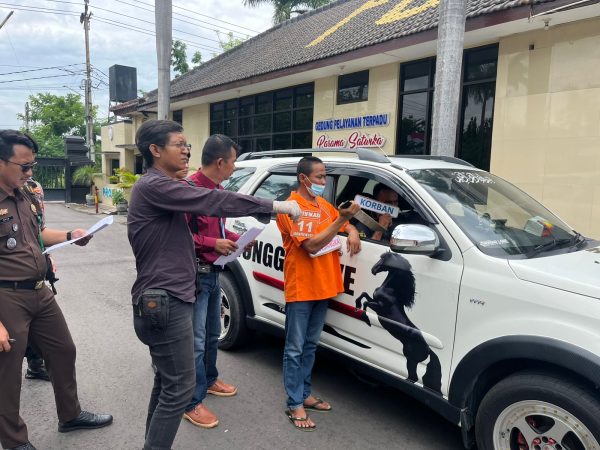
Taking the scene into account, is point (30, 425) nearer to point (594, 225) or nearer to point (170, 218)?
point (170, 218)

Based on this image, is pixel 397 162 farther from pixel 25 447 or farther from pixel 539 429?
pixel 25 447

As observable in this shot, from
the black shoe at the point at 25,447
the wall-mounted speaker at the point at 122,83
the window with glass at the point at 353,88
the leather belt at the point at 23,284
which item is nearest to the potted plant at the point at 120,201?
the wall-mounted speaker at the point at 122,83

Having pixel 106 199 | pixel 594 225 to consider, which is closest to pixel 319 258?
pixel 594 225

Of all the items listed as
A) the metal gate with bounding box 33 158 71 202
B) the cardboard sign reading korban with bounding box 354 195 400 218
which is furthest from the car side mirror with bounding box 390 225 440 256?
the metal gate with bounding box 33 158 71 202

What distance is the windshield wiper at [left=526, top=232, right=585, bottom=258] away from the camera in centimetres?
264

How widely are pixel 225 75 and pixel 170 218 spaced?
13787mm

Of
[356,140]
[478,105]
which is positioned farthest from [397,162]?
[356,140]

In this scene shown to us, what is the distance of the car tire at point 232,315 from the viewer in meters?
4.10

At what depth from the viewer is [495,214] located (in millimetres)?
2955

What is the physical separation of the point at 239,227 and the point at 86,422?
6.21ft

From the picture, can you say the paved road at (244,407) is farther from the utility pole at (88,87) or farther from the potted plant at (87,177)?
the utility pole at (88,87)

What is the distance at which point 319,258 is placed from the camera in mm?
2992

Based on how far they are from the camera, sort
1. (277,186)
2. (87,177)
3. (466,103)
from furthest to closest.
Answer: (87,177) < (466,103) < (277,186)

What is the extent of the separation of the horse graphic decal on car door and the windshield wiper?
0.69 meters
